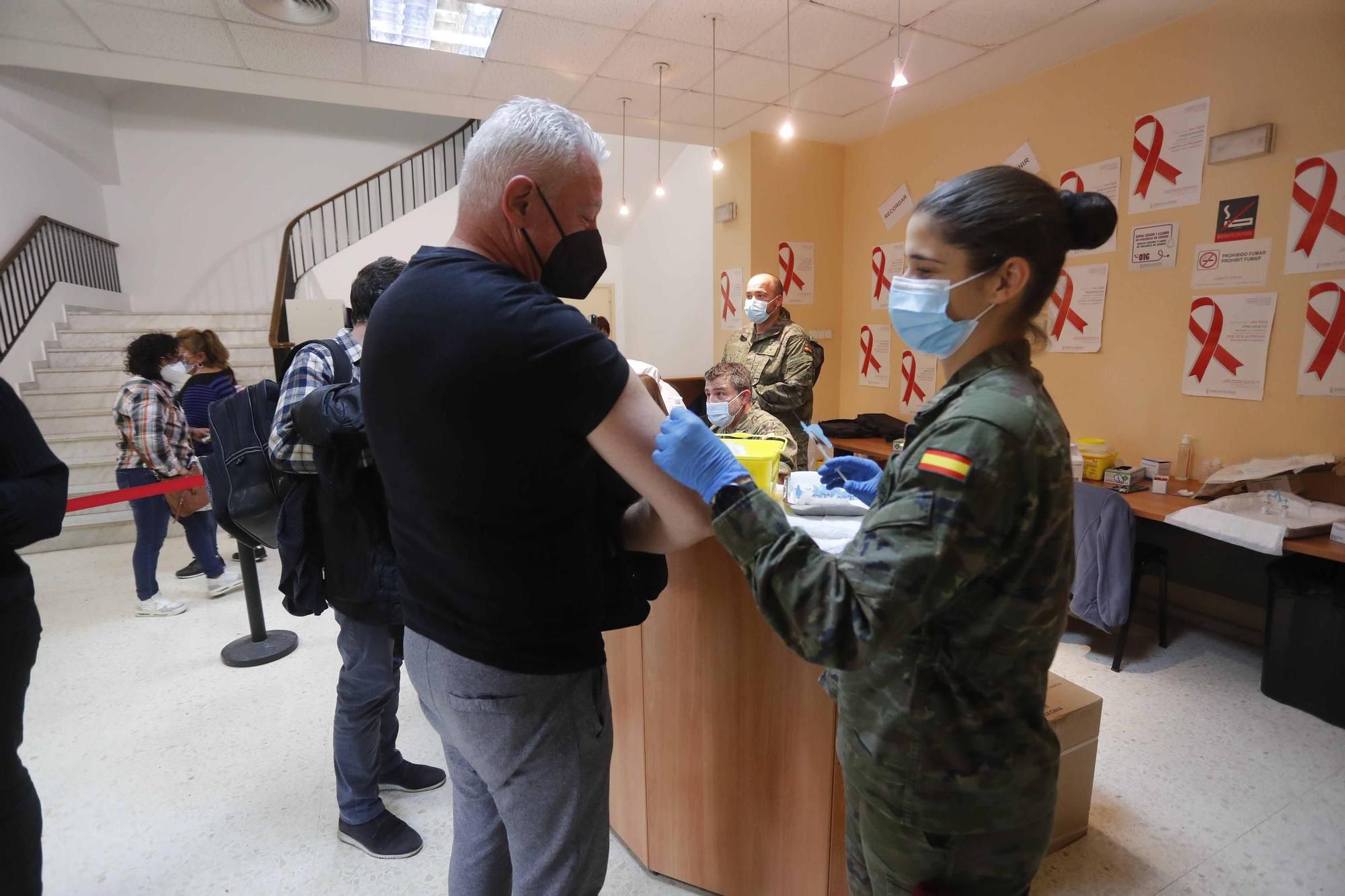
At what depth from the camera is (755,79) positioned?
3977mm

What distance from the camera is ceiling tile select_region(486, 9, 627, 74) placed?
3.27 metres

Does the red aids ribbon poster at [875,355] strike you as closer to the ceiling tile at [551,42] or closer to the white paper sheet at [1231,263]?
the white paper sheet at [1231,263]

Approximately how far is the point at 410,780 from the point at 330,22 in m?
3.48

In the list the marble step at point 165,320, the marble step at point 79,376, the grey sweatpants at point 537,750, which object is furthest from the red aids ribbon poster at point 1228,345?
the marble step at point 165,320

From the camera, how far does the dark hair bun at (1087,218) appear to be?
2.78 feet

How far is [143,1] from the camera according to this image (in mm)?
3035

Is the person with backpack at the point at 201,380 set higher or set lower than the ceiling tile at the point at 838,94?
lower

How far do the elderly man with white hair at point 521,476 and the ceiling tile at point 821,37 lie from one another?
2.95 metres

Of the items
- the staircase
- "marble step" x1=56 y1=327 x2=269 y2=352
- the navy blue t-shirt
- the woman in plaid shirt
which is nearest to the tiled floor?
the woman in plaid shirt

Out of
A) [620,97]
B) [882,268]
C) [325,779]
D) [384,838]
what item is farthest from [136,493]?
[882,268]

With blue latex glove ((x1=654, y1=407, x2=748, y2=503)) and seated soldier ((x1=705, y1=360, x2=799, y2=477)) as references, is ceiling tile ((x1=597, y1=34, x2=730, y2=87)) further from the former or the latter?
blue latex glove ((x1=654, y1=407, x2=748, y2=503))

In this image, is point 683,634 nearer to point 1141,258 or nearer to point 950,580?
point 950,580

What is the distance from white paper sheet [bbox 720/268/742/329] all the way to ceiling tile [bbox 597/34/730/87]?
1.50 m

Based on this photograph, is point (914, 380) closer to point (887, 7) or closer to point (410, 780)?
point (887, 7)
